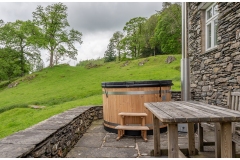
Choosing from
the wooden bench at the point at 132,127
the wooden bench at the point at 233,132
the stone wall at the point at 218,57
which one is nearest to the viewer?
the wooden bench at the point at 233,132

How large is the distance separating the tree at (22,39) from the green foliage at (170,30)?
1645 centimetres

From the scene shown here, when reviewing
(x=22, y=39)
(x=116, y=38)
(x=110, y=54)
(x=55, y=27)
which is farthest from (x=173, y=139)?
(x=116, y=38)

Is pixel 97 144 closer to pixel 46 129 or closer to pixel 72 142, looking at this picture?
pixel 72 142

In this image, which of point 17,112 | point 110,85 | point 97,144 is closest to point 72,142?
point 97,144

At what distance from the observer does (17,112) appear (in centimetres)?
921

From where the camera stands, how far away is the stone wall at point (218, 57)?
12.0 feet

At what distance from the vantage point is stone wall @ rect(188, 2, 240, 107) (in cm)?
366

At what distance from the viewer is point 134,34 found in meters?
30.1

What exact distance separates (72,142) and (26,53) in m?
26.4

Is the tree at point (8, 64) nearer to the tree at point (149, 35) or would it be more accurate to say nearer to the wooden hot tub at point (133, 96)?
the tree at point (149, 35)

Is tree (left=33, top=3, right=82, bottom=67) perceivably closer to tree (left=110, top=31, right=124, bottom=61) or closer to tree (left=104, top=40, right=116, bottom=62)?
tree (left=104, top=40, right=116, bottom=62)

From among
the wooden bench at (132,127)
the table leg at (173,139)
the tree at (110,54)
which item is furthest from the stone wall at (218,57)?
the tree at (110,54)

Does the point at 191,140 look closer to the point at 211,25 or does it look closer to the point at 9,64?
the point at 211,25

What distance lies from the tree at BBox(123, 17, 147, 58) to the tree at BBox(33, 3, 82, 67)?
955 centimetres
